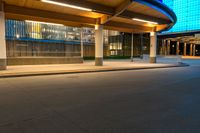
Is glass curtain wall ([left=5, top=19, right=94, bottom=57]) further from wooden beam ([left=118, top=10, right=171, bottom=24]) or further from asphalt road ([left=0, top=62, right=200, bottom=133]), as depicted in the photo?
asphalt road ([left=0, top=62, right=200, bottom=133])

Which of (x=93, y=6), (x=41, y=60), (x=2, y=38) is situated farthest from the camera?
(x=41, y=60)

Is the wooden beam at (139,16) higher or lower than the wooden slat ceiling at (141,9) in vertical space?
lower

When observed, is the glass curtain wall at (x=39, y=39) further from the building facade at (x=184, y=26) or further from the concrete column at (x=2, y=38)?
the building facade at (x=184, y=26)

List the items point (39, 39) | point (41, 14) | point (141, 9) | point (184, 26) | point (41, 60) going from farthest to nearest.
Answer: point (184, 26)
point (39, 39)
point (41, 60)
point (141, 9)
point (41, 14)

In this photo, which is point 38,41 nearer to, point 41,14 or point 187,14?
point 41,14

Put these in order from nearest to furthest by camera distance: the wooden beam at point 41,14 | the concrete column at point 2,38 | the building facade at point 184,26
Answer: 1. the concrete column at point 2,38
2. the wooden beam at point 41,14
3. the building facade at point 184,26

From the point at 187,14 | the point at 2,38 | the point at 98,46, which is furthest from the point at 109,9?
the point at 187,14

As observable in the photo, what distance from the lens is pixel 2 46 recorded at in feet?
44.8

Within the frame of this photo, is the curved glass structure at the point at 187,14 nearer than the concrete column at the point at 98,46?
No

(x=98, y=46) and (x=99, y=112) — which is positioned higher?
(x=98, y=46)

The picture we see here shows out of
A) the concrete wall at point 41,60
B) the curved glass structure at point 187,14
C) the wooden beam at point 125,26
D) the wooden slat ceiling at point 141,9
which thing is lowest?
the concrete wall at point 41,60

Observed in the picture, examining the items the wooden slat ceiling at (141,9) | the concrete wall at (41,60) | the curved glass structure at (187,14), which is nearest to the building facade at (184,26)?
the curved glass structure at (187,14)

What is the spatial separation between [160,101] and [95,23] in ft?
45.7

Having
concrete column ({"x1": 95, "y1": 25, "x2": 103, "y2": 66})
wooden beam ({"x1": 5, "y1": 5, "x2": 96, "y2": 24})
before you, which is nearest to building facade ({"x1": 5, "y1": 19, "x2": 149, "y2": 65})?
concrete column ({"x1": 95, "y1": 25, "x2": 103, "y2": 66})
